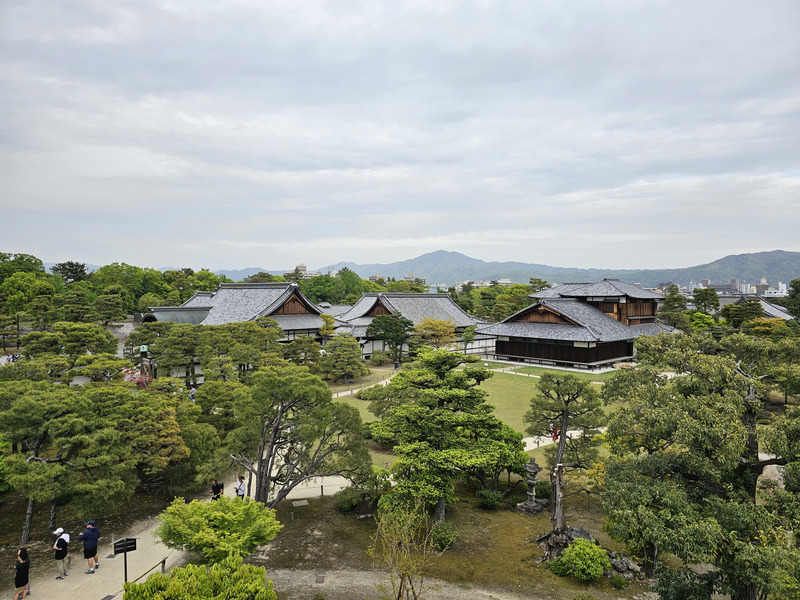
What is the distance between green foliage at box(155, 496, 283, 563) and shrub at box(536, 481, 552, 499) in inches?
369

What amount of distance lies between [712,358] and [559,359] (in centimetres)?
3074

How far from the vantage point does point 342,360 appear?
32.2m

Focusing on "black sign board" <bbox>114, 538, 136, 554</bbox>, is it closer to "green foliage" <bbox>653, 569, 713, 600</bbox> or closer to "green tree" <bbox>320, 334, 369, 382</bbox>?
"green foliage" <bbox>653, 569, 713, 600</bbox>

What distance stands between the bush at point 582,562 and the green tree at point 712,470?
1.23 m

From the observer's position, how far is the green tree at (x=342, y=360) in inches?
1261

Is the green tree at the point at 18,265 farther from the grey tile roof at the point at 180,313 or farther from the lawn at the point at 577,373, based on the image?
the lawn at the point at 577,373

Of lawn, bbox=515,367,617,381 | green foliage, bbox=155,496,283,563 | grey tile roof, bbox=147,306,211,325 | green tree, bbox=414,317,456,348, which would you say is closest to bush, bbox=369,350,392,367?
green tree, bbox=414,317,456,348

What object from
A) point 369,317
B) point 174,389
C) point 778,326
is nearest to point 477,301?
point 369,317

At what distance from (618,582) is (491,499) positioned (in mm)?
4604

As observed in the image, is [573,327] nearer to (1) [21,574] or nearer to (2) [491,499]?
(2) [491,499]

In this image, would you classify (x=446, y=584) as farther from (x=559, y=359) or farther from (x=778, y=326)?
(x=778, y=326)

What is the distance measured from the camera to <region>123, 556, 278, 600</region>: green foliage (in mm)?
7082

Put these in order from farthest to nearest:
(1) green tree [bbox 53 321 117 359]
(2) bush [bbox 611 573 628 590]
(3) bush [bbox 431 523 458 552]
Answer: (1) green tree [bbox 53 321 117 359] < (3) bush [bbox 431 523 458 552] < (2) bush [bbox 611 573 628 590]

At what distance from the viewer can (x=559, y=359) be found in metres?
38.5
